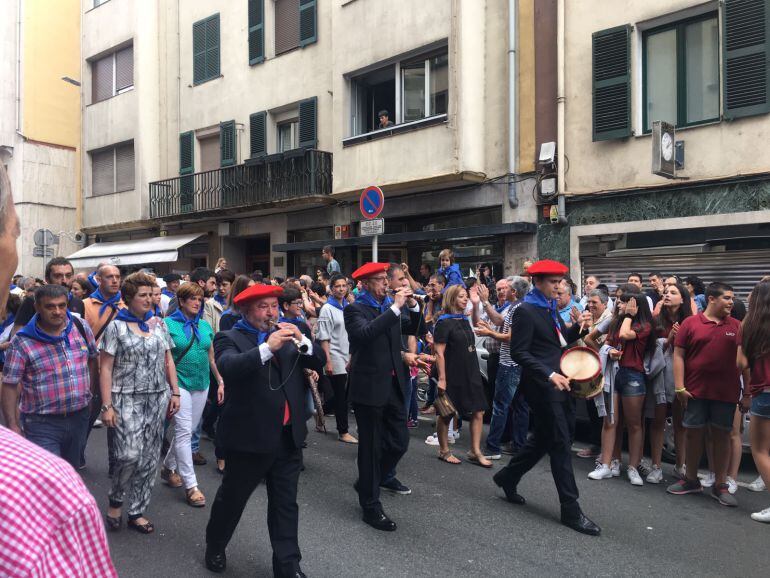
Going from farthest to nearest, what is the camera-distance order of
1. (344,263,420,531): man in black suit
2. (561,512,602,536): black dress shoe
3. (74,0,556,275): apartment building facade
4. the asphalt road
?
(74,0,556,275): apartment building facade
(344,263,420,531): man in black suit
(561,512,602,536): black dress shoe
the asphalt road

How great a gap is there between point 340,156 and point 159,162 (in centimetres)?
887

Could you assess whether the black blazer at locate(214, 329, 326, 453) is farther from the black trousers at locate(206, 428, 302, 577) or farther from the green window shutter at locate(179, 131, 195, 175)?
the green window shutter at locate(179, 131, 195, 175)

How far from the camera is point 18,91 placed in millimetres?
24062

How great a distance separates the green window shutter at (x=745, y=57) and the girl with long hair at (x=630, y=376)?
5620 millimetres

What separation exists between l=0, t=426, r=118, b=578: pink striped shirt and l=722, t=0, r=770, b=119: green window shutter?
11.3 meters

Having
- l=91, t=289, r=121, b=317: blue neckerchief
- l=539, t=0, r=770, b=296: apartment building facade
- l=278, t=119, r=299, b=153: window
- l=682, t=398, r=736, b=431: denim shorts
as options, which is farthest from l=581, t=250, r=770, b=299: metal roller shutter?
l=278, t=119, r=299, b=153: window

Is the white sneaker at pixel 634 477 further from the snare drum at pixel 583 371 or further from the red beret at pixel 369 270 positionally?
the red beret at pixel 369 270

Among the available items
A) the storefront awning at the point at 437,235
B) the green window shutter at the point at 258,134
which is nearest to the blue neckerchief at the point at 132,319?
the storefront awning at the point at 437,235

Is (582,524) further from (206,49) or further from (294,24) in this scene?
(206,49)

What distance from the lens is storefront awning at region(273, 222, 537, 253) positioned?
1258cm

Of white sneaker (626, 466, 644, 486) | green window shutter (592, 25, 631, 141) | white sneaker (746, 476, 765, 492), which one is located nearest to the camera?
white sneaker (746, 476, 765, 492)

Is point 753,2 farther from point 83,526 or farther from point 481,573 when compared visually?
point 83,526

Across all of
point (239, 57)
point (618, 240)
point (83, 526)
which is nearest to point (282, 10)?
point (239, 57)

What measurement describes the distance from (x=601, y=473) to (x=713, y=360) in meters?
1.51
